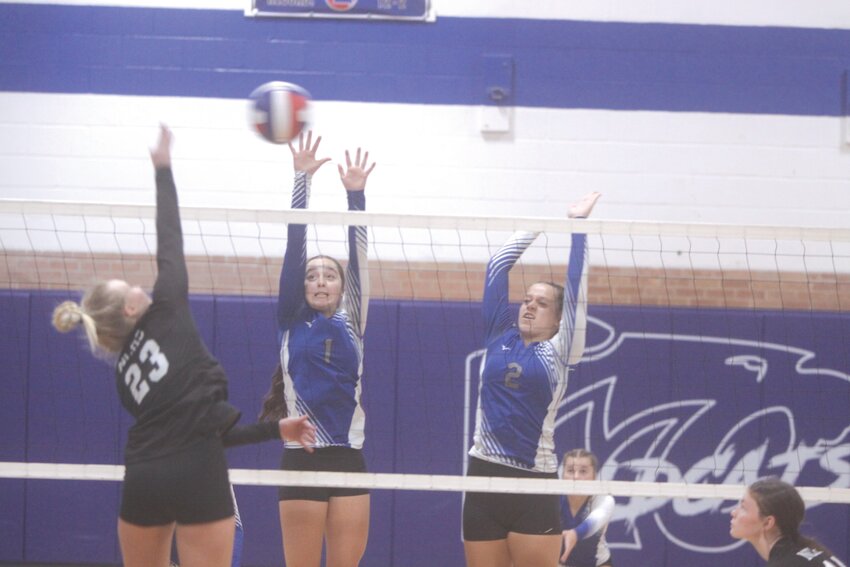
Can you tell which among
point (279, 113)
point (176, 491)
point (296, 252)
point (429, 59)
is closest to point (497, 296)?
point (296, 252)

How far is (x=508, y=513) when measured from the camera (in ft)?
13.9

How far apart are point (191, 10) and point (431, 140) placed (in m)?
1.88

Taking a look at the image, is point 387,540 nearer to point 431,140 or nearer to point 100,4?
point 431,140

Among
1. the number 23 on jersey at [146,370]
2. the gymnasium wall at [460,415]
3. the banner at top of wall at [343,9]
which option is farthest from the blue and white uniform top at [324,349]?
the banner at top of wall at [343,9]

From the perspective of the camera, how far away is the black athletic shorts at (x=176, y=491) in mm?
3227

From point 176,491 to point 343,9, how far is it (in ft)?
15.3

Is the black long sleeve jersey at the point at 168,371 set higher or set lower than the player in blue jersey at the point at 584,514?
higher

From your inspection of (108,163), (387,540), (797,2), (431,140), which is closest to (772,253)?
(797,2)

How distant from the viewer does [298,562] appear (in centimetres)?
433

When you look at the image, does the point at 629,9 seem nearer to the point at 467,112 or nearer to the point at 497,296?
the point at 467,112

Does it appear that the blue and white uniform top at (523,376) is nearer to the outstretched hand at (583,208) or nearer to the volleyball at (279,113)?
the outstretched hand at (583,208)

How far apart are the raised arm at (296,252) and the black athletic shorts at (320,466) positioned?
0.57m

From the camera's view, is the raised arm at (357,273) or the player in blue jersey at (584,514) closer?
the raised arm at (357,273)

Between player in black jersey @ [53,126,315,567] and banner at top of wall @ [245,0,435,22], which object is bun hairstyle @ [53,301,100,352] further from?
banner at top of wall @ [245,0,435,22]
